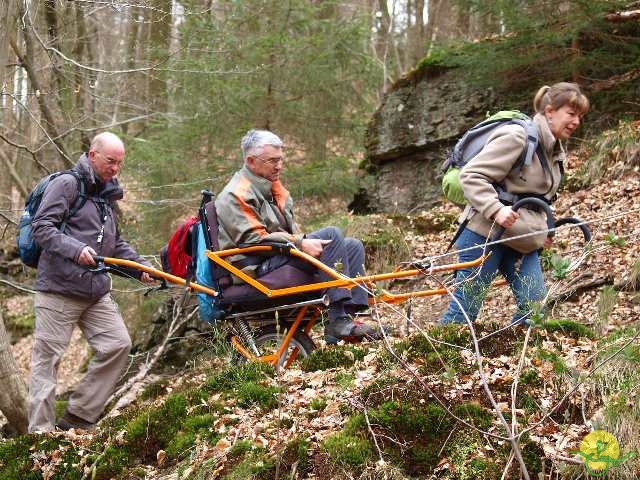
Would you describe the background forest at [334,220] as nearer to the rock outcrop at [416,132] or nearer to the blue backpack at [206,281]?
the rock outcrop at [416,132]

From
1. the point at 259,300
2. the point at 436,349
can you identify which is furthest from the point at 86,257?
the point at 436,349

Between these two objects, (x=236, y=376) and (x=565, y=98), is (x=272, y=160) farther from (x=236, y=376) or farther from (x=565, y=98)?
(x=565, y=98)

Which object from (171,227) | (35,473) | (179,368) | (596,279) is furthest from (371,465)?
(171,227)

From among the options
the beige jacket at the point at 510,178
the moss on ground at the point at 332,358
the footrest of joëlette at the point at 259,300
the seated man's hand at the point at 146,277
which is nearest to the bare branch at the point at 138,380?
the seated man's hand at the point at 146,277

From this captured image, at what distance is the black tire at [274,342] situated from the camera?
582 cm

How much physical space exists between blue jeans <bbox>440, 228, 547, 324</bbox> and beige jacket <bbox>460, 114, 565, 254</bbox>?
10 cm

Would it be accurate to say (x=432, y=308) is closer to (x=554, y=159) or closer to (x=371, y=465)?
(x=554, y=159)

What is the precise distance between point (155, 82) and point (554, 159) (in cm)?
1081

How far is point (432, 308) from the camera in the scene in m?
8.49

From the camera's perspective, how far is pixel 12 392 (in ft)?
→ 20.2

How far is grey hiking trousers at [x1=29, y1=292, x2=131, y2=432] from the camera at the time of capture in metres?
5.68

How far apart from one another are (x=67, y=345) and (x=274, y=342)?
171 cm

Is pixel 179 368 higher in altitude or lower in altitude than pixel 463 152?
lower

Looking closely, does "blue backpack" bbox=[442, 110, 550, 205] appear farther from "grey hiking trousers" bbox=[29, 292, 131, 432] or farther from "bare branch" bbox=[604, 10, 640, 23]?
"bare branch" bbox=[604, 10, 640, 23]
